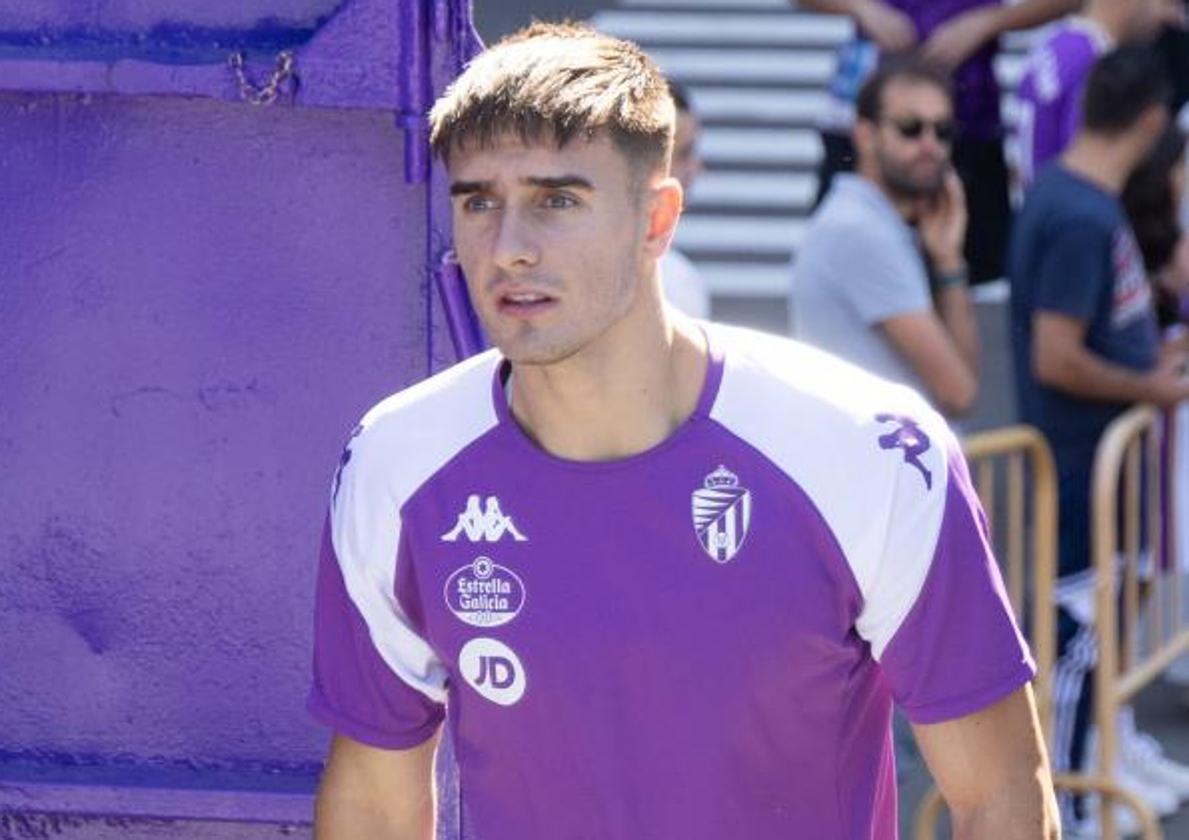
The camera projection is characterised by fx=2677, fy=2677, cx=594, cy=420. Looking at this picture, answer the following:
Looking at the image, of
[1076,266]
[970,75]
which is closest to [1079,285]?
[1076,266]

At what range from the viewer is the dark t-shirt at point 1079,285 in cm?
751

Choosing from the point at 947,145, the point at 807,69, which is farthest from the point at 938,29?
the point at 807,69

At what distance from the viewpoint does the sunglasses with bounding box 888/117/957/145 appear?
7164 mm

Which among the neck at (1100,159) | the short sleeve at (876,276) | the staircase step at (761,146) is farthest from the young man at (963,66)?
the staircase step at (761,146)

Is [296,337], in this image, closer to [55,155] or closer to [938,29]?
[55,155]

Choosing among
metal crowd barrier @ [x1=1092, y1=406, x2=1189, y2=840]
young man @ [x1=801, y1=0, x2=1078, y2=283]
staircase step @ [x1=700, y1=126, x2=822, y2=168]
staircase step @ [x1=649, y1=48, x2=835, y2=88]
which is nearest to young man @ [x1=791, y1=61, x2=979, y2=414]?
metal crowd barrier @ [x1=1092, y1=406, x2=1189, y2=840]

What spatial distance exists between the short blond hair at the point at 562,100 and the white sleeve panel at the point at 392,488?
354 millimetres

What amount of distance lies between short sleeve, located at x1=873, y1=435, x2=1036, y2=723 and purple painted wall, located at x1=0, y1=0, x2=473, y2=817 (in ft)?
3.12

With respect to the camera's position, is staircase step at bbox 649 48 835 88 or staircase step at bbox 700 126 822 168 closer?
staircase step at bbox 700 126 822 168

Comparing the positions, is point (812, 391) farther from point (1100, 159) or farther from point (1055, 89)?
point (1055, 89)

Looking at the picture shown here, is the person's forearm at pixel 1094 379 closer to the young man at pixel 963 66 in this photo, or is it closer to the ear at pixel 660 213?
the young man at pixel 963 66

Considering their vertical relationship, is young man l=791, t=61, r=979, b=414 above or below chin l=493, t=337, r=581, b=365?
below

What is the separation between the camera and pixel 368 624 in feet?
11.9

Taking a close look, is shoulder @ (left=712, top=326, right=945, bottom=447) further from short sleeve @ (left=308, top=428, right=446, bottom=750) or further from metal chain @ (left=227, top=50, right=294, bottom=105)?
metal chain @ (left=227, top=50, right=294, bottom=105)
